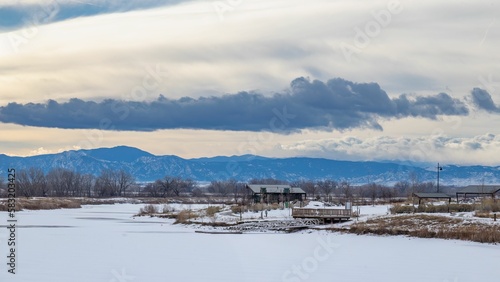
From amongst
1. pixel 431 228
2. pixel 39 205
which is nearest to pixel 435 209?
pixel 431 228

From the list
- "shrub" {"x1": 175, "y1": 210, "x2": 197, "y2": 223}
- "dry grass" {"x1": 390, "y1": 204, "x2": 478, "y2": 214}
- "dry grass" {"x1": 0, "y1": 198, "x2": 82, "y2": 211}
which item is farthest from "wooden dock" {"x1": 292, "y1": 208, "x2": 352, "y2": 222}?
"dry grass" {"x1": 0, "y1": 198, "x2": 82, "y2": 211}

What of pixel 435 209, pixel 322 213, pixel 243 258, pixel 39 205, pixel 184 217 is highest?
pixel 435 209

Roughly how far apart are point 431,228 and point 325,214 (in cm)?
1474

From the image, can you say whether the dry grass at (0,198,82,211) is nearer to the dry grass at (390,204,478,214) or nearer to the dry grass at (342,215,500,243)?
the dry grass at (390,204,478,214)

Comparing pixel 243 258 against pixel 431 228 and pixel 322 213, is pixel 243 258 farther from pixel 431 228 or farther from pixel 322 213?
pixel 322 213

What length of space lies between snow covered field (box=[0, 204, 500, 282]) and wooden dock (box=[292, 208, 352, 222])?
1256cm

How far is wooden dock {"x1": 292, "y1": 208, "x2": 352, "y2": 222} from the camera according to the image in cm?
5753

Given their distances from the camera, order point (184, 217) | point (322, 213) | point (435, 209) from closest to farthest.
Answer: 1. point (322, 213)
2. point (435, 209)
3. point (184, 217)

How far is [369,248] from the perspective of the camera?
119ft

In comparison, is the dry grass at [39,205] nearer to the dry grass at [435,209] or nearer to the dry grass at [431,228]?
the dry grass at [435,209]

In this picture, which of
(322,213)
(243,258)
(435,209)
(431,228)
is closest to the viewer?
(243,258)

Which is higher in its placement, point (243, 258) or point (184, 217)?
point (184, 217)

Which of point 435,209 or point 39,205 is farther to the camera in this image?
point 39,205

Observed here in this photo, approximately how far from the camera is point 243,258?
31.1 meters
